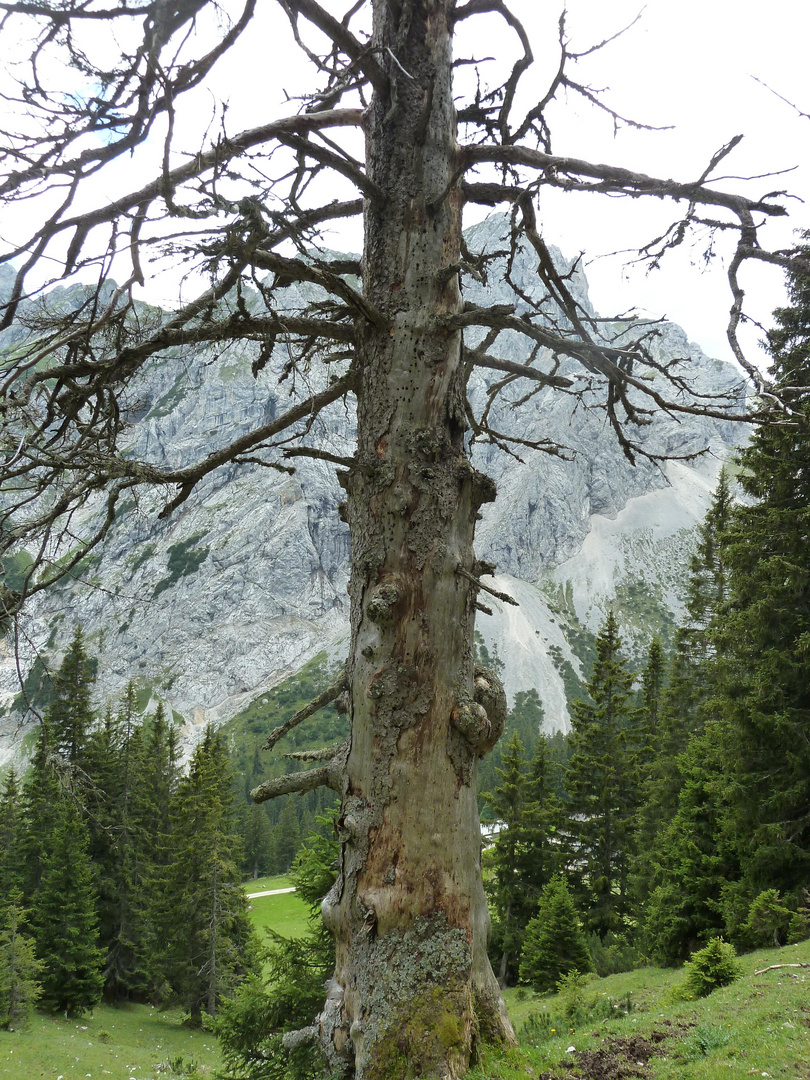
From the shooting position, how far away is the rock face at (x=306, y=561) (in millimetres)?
139875

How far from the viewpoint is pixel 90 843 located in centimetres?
3042

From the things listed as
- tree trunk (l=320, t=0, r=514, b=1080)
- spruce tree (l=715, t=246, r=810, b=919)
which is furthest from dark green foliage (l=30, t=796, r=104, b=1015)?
tree trunk (l=320, t=0, r=514, b=1080)

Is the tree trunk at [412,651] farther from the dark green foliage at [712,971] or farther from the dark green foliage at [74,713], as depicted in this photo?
the dark green foliage at [74,713]

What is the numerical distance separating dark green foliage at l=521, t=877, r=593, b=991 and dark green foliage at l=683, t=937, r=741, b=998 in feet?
35.7

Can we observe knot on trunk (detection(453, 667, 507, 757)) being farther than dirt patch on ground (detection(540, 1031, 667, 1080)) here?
No

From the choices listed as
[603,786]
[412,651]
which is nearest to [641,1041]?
[412,651]

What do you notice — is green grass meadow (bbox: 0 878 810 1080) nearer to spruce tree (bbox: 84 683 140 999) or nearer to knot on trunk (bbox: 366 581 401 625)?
knot on trunk (bbox: 366 581 401 625)

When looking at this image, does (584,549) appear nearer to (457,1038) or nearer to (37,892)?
(37,892)

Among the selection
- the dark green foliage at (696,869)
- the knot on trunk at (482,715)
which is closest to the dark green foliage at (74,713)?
the dark green foliage at (696,869)

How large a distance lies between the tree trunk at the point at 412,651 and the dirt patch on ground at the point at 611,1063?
77 centimetres

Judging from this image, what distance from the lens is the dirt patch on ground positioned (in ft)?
11.6

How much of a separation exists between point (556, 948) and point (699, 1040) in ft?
56.5

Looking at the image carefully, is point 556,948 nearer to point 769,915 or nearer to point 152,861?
point 769,915

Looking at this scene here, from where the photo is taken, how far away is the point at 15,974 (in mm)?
23281
